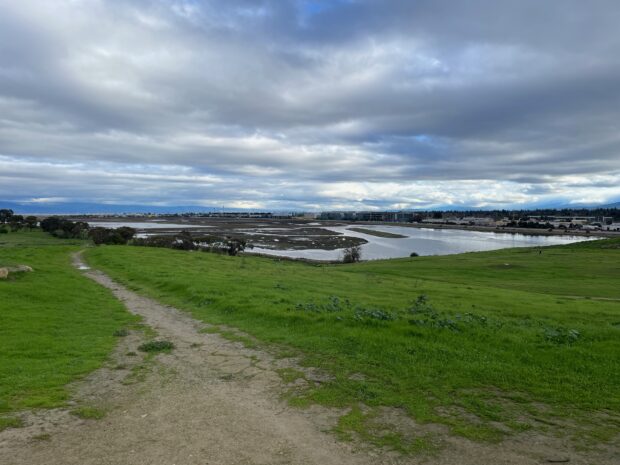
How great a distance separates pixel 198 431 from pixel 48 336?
7612 millimetres

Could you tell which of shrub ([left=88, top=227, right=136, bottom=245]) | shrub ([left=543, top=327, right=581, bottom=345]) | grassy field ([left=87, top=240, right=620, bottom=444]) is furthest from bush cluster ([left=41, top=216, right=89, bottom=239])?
shrub ([left=543, top=327, right=581, bottom=345])

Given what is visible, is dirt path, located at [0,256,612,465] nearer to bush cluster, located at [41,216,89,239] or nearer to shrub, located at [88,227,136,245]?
shrub, located at [88,227,136,245]

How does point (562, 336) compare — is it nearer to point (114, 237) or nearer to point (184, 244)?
point (184, 244)

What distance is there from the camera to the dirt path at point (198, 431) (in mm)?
5410

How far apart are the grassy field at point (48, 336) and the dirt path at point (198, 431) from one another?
58 centimetres

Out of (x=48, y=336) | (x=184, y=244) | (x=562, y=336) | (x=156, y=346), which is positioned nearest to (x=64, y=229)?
(x=184, y=244)

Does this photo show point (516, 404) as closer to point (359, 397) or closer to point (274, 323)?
point (359, 397)

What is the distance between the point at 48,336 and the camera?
1132 centimetres

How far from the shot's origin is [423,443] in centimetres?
574

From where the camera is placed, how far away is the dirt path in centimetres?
541

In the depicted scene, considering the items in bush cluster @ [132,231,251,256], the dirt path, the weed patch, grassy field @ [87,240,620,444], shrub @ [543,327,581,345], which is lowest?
bush cluster @ [132,231,251,256]

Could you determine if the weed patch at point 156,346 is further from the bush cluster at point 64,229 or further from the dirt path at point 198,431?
the bush cluster at point 64,229

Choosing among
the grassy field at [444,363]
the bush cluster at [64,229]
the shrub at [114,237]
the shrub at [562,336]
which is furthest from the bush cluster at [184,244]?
the shrub at [562,336]

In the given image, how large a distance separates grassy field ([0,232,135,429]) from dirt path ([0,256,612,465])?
581mm
